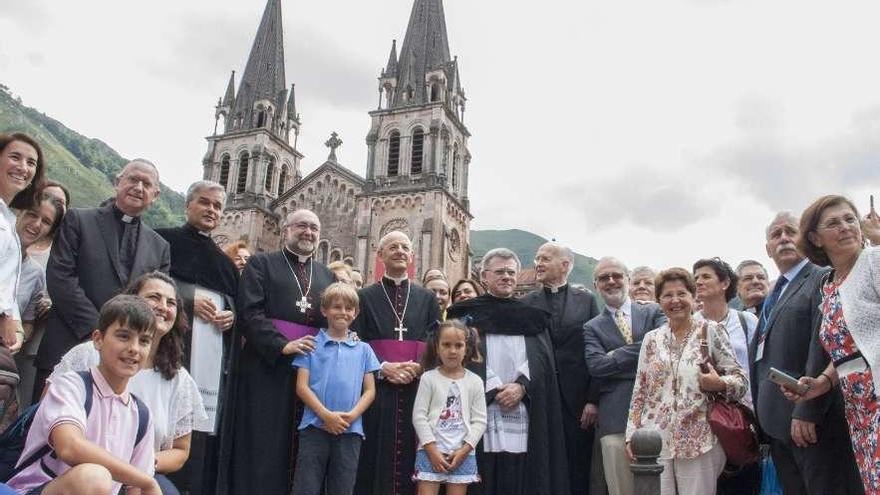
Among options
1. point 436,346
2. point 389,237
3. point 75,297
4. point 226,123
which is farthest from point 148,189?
point 226,123

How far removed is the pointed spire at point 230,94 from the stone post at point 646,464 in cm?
3975

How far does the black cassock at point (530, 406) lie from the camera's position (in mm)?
5184

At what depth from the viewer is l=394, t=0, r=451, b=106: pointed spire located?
112ft

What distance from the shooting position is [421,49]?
35438mm

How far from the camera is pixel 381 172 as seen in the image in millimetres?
32969

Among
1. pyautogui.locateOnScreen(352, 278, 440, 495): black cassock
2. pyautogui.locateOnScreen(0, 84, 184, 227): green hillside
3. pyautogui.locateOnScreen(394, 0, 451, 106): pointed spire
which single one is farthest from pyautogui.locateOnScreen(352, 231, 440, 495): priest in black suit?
pyautogui.locateOnScreen(0, 84, 184, 227): green hillside

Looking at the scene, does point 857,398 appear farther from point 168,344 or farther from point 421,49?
point 421,49

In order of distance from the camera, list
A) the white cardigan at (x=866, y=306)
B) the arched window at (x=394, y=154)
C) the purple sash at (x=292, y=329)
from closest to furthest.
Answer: the white cardigan at (x=866, y=306) < the purple sash at (x=292, y=329) < the arched window at (x=394, y=154)

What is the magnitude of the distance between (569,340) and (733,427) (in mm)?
1753

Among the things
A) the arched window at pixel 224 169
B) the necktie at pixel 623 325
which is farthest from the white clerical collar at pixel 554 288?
the arched window at pixel 224 169

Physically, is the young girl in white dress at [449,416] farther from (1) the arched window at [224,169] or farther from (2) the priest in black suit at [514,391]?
(1) the arched window at [224,169]

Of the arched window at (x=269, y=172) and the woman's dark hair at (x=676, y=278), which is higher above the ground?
the arched window at (x=269, y=172)

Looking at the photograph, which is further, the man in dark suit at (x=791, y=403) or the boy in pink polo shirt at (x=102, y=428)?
the man in dark suit at (x=791, y=403)

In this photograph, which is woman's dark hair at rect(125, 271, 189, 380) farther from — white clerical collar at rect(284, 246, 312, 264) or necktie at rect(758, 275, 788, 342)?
necktie at rect(758, 275, 788, 342)
